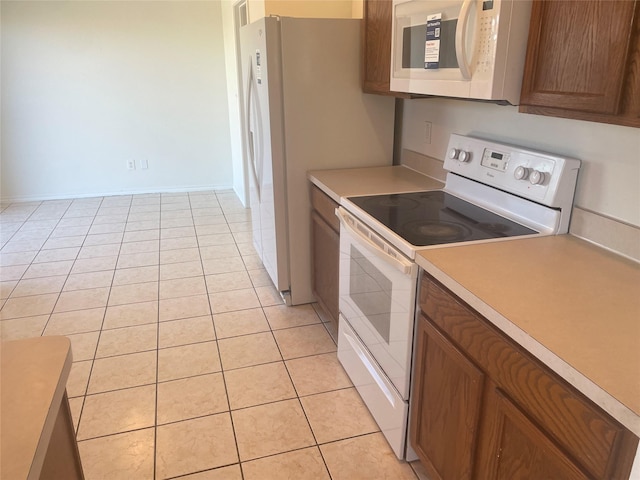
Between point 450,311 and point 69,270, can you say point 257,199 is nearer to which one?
point 69,270

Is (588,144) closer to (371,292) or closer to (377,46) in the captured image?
(371,292)

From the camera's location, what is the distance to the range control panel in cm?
167

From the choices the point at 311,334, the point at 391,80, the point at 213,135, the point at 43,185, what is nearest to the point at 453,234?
the point at 391,80

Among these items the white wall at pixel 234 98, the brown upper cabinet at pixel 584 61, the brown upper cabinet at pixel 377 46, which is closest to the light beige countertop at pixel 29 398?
the brown upper cabinet at pixel 584 61

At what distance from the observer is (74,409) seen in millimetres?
2211

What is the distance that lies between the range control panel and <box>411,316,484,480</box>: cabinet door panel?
64cm

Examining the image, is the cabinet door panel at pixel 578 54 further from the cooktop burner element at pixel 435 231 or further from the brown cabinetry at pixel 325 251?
the brown cabinetry at pixel 325 251

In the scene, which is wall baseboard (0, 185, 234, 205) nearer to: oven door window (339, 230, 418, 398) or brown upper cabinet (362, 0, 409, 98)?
brown upper cabinet (362, 0, 409, 98)

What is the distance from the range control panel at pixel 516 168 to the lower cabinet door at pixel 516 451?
30.9 inches

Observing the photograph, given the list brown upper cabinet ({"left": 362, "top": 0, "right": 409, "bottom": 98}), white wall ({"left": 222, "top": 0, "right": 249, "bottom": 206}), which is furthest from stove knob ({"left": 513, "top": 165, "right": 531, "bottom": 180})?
white wall ({"left": 222, "top": 0, "right": 249, "bottom": 206})

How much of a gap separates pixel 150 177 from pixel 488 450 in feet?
17.5

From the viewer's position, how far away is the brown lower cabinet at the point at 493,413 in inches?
38.7

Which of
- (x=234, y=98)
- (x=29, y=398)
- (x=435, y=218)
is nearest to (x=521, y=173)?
(x=435, y=218)

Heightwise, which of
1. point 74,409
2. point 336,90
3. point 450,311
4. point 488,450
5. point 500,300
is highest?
point 336,90
